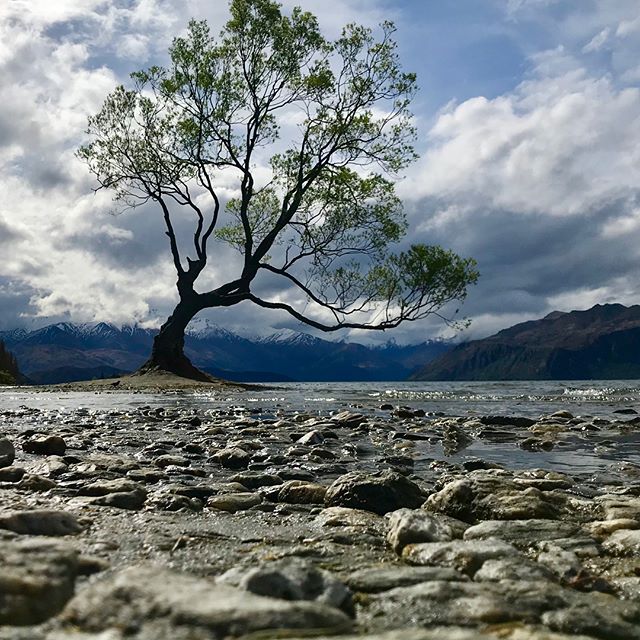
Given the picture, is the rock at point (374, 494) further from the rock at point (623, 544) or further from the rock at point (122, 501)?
the rock at point (623, 544)

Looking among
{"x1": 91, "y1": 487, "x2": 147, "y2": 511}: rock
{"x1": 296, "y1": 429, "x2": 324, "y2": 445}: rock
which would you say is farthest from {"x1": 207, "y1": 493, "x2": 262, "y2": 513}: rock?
{"x1": 296, "y1": 429, "x2": 324, "y2": 445}: rock

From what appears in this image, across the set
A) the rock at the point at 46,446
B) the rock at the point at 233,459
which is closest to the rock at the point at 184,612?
the rock at the point at 233,459

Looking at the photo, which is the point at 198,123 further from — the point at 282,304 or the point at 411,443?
the point at 411,443

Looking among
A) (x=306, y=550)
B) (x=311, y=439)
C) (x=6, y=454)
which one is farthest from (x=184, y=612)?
(x=311, y=439)

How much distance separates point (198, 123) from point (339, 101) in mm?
8567

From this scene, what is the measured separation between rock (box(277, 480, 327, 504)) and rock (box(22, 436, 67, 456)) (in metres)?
4.47

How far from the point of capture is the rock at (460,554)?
3.62 meters

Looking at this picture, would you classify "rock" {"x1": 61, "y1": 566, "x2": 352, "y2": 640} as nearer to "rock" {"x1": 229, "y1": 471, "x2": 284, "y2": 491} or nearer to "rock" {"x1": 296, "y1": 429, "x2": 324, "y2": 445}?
"rock" {"x1": 229, "y1": 471, "x2": 284, "y2": 491}

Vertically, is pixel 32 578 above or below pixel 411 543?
Answer: above

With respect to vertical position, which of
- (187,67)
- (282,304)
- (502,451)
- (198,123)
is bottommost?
(502,451)

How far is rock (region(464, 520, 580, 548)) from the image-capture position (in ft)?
14.7

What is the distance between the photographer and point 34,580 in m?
2.66

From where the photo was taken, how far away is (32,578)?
268cm

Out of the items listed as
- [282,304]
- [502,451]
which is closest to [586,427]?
[502,451]
